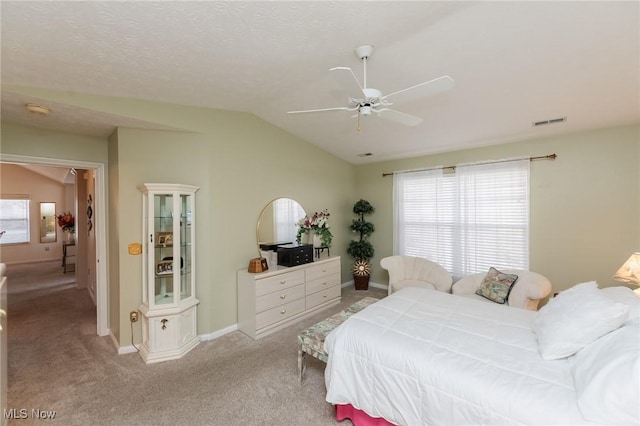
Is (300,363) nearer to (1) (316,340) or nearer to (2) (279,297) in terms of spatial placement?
(1) (316,340)

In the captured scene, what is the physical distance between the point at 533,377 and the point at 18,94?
4.05 meters

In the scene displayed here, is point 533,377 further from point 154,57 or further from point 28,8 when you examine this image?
point 28,8

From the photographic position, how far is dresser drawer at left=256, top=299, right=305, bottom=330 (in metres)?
3.18

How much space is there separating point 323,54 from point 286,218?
2421mm

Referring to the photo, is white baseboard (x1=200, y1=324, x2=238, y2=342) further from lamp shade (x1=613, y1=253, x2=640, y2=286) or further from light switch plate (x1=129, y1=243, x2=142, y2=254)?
lamp shade (x1=613, y1=253, x2=640, y2=286)

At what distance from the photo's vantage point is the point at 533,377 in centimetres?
135

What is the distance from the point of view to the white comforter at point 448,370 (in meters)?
1.25

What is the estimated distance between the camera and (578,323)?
1505 millimetres

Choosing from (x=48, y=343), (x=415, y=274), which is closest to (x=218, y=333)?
(x=48, y=343)

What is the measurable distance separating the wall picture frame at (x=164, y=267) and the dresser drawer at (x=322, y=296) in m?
1.84

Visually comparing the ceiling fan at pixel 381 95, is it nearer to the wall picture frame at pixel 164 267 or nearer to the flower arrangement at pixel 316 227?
the wall picture frame at pixel 164 267

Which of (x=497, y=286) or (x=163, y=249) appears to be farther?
(x=497, y=286)

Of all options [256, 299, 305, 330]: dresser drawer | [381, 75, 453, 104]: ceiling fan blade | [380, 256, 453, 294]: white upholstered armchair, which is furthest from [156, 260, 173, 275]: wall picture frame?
[380, 256, 453, 294]: white upholstered armchair

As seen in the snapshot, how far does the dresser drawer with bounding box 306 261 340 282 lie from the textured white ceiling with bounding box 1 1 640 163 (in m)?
2.26
